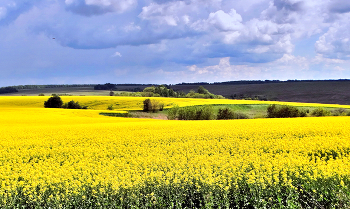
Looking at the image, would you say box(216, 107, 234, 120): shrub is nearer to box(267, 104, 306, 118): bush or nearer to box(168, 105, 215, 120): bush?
box(168, 105, 215, 120): bush

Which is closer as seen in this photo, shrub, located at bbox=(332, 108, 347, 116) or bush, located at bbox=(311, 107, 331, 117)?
bush, located at bbox=(311, 107, 331, 117)

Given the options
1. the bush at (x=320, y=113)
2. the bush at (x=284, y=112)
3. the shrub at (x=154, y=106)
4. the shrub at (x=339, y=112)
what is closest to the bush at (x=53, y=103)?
the shrub at (x=154, y=106)

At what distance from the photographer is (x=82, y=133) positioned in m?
20.5

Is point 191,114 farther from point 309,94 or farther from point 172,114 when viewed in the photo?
point 309,94

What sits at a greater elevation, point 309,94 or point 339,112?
point 309,94

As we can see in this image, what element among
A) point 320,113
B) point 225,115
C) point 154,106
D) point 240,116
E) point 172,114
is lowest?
point 240,116

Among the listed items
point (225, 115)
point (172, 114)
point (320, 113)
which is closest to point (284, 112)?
point (320, 113)

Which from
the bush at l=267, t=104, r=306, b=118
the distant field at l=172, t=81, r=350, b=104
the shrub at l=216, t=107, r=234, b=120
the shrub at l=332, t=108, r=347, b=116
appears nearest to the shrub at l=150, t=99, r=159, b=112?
the shrub at l=216, t=107, r=234, b=120

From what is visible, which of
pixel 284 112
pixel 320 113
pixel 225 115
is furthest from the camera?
pixel 284 112

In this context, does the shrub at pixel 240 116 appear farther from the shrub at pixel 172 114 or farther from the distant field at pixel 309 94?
the distant field at pixel 309 94

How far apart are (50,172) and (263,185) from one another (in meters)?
8.06

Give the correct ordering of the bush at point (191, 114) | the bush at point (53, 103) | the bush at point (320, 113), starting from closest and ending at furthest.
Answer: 1. the bush at point (191, 114)
2. the bush at point (320, 113)
3. the bush at point (53, 103)

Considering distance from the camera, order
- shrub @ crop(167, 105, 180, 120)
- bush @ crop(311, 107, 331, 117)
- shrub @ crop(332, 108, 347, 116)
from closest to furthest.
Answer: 1. shrub @ crop(167, 105, 180, 120)
2. bush @ crop(311, 107, 331, 117)
3. shrub @ crop(332, 108, 347, 116)

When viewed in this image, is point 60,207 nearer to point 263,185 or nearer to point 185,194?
point 185,194
